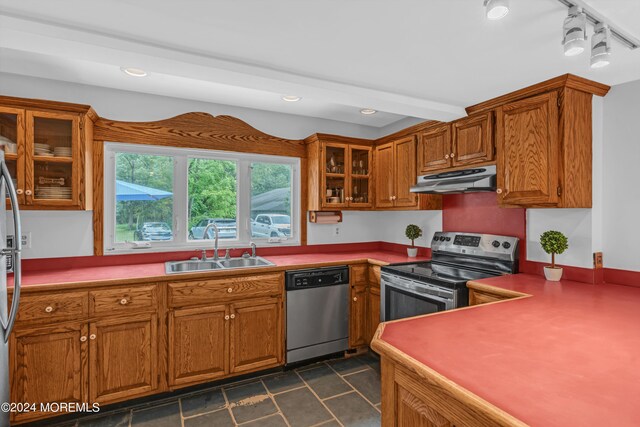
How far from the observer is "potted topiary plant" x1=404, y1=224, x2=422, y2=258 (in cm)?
346

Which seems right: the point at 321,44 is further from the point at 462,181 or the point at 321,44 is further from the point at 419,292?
the point at 419,292

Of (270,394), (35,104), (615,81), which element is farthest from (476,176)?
(35,104)

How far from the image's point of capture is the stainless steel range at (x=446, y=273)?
2336 millimetres

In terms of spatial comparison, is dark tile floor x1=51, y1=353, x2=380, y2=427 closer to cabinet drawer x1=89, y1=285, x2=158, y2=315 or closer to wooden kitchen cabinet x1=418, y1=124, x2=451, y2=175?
cabinet drawer x1=89, y1=285, x2=158, y2=315

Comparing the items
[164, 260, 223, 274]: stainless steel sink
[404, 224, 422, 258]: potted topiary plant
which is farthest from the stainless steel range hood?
[164, 260, 223, 274]: stainless steel sink

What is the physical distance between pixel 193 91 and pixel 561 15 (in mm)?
2574

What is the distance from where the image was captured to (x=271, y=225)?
356 centimetres

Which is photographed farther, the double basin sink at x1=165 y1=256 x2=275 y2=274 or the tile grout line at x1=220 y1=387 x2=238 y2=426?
the double basin sink at x1=165 y1=256 x2=275 y2=274

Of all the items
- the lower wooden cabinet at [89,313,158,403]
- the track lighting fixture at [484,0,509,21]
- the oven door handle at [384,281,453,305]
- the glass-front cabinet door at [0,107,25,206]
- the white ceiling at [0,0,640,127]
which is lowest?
the lower wooden cabinet at [89,313,158,403]

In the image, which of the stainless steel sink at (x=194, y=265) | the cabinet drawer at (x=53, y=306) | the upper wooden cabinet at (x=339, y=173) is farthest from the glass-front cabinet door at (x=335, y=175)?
the cabinet drawer at (x=53, y=306)

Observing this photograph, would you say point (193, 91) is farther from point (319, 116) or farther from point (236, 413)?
point (236, 413)

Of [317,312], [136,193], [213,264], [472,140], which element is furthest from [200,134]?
[472,140]

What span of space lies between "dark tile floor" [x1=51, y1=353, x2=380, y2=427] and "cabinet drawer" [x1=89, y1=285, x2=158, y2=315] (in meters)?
0.72

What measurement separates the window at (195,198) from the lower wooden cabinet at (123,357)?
0.81 metres
